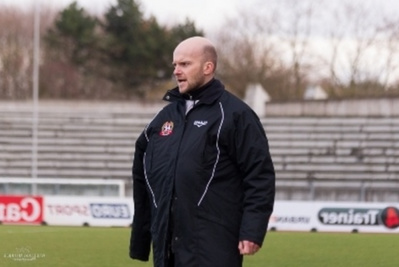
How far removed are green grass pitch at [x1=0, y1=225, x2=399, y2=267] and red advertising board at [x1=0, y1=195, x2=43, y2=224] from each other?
363cm

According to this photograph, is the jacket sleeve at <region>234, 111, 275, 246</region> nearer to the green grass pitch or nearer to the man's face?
the man's face

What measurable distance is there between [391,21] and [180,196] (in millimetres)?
48633

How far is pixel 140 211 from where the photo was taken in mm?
5930

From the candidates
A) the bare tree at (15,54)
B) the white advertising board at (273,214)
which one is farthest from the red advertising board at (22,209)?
the bare tree at (15,54)

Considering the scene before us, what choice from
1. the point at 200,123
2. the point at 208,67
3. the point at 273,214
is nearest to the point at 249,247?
the point at 200,123

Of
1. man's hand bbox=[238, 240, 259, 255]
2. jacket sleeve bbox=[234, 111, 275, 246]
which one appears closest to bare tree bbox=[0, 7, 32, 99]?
jacket sleeve bbox=[234, 111, 275, 246]

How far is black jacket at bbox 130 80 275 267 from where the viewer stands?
5.54 metres

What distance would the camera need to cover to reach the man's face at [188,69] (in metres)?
5.59

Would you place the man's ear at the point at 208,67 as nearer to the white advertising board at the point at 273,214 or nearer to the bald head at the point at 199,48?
the bald head at the point at 199,48

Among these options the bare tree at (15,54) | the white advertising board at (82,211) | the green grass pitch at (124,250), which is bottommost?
the white advertising board at (82,211)

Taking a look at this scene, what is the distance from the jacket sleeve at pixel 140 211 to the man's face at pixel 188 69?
16.9 inches

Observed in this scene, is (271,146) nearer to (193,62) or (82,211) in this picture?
(82,211)

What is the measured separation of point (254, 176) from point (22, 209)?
20.7 meters

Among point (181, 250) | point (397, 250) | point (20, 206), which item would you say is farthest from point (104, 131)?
point (181, 250)
